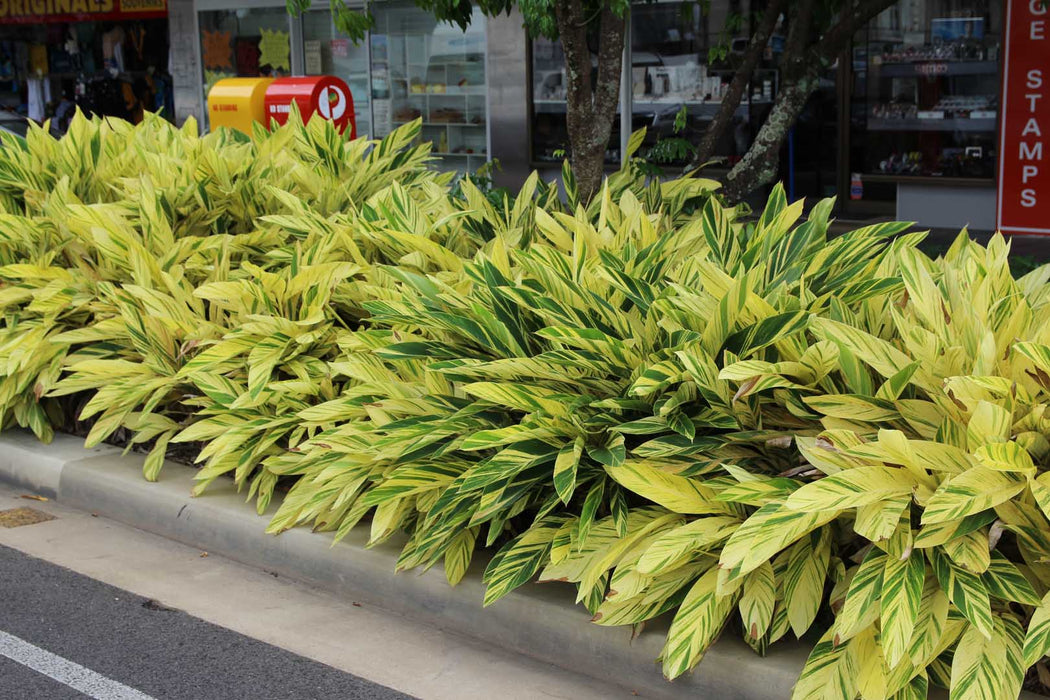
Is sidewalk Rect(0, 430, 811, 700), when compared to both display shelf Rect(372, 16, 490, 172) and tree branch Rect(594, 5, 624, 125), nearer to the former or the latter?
tree branch Rect(594, 5, 624, 125)

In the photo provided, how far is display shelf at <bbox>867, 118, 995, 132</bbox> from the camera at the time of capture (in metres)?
12.6

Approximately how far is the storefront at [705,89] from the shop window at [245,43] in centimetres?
3

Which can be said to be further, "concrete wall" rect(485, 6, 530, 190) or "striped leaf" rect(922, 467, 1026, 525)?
"concrete wall" rect(485, 6, 530, 190)

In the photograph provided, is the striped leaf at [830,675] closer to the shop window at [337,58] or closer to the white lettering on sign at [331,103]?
the white lettering on sign at [331,103]

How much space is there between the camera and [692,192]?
679cm

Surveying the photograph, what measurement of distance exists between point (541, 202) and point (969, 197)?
752 cm

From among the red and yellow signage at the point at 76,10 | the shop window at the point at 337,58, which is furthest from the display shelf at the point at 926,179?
the red and yellow signage at the point at 76,10

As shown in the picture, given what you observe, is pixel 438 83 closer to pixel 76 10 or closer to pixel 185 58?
pixel 185 58

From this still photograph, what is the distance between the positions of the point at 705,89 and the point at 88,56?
1253cm

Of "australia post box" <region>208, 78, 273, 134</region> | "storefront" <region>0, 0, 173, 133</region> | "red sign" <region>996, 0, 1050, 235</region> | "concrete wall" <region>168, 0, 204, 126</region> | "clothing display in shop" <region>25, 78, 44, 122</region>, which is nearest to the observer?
"red sign" <region>996, 0, 1050, 235</region>

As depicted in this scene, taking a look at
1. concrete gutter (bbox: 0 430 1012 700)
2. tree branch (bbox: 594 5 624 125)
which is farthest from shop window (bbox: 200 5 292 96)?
concrete gutter (bbox: 0 430 1012 700)

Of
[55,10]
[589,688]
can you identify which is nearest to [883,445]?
[589,688]

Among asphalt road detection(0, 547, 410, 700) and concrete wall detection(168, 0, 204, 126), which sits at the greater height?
concrete wall detection(168, 0, 204, 126)

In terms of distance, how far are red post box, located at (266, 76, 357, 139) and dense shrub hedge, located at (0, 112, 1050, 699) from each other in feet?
12.3
